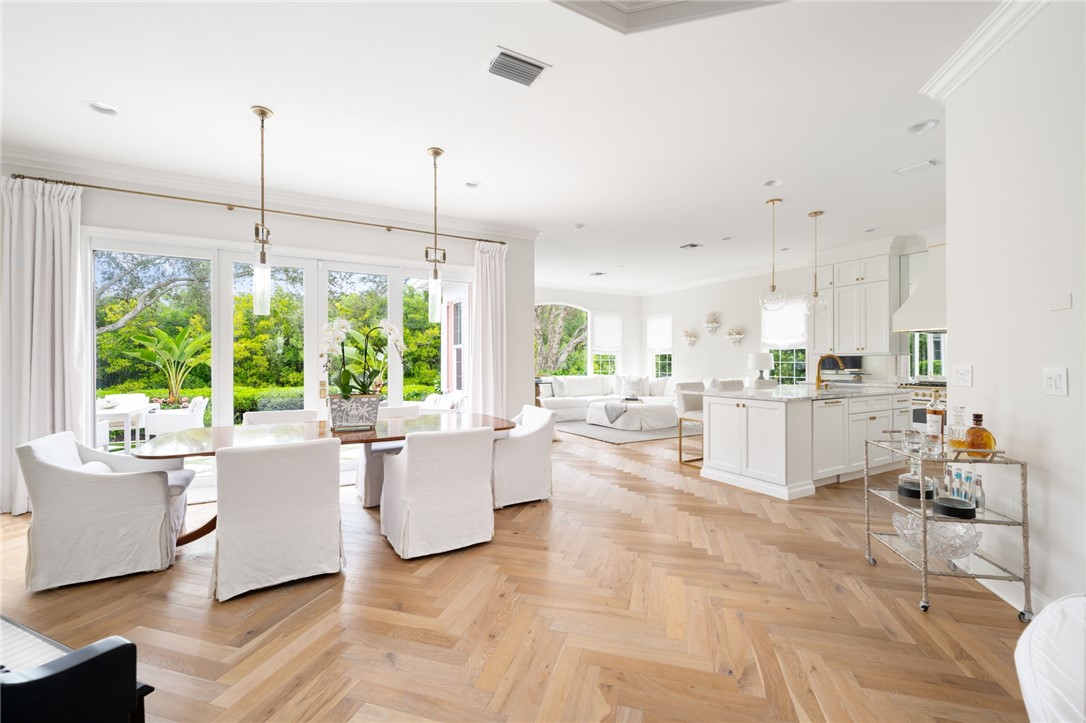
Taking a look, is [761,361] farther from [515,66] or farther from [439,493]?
[515,66]

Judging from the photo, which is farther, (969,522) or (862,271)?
(862,271)

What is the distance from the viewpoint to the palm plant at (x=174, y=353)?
12.5ft

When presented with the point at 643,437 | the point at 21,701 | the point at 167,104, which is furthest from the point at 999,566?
the point at 167,104

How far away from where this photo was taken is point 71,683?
0.74 m

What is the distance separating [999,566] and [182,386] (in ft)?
17.9

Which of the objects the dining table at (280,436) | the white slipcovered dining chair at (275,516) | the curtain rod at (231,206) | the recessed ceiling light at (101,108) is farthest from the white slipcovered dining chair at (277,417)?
the recessed ceiling light at (101,108)

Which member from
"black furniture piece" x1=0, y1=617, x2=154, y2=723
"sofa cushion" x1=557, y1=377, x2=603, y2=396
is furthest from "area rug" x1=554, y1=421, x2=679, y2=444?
"black furniture piece" x1=0, y1=617, x2=154, y2=723

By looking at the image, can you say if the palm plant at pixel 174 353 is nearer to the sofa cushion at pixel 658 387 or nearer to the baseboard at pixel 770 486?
the baseboard at pixel 770 486

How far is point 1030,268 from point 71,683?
318cm

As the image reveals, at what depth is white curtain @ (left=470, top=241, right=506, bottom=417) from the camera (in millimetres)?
5078

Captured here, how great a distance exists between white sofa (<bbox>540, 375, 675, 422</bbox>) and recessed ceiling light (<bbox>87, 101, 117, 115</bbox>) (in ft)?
20.1

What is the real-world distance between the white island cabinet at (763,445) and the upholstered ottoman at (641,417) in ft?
8.54

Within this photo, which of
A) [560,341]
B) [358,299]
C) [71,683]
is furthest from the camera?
[560,341]

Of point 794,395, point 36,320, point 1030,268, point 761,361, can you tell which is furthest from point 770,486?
point 36,320
